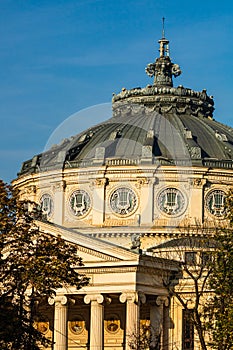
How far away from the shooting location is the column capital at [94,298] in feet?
344

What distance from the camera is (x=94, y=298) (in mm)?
105250

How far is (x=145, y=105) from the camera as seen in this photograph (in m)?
133

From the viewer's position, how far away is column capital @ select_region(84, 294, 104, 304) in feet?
344

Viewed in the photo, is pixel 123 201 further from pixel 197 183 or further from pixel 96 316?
pixel 96 316

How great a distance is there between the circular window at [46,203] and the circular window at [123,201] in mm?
6650

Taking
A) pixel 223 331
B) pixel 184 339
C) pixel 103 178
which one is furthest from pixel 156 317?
pixel 223 331

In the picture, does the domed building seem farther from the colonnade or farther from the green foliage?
the green foliage

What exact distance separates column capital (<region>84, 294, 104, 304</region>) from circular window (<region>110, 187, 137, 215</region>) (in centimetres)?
1794

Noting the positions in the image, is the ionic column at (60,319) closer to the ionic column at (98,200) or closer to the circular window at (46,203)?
the ionic column at (98,200)

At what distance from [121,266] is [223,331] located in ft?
91.2

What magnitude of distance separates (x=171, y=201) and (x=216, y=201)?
162 inches

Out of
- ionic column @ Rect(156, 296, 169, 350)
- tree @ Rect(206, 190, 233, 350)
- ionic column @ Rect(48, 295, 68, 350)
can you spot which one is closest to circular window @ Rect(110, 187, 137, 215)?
ionic column @ Rect(156, 296, 169, 350)

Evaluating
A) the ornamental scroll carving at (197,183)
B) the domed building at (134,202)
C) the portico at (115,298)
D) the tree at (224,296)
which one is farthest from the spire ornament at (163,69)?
the tree at (224,296)

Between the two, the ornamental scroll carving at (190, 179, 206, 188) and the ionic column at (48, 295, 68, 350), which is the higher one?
the ornamental scroll carving at (190, 179, 206, 188)
